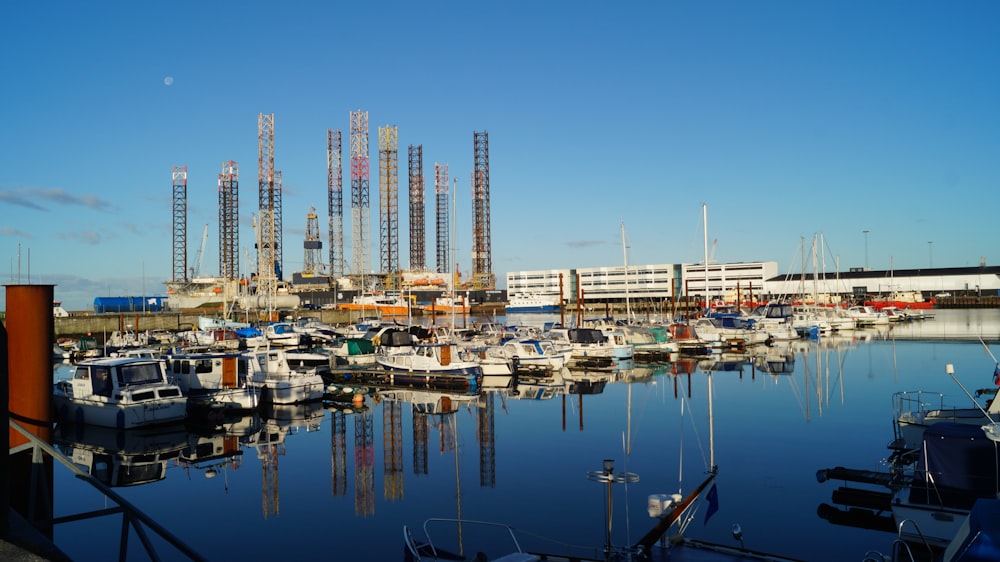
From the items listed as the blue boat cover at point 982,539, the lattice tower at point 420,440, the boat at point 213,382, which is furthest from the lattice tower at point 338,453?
the blue boat cover at point 982,539

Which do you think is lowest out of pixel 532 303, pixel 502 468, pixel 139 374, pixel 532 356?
pixel 502 468

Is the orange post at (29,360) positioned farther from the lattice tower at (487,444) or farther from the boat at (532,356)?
the boat at (532,356)

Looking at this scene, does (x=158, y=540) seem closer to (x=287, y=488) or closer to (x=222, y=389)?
(x=287, y=488)

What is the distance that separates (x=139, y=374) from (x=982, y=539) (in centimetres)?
2391

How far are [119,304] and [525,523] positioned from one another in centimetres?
10468

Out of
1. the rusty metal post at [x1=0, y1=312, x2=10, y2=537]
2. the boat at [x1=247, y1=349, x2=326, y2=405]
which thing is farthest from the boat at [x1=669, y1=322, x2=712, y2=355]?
the rusty metal post at [x1=0, y1=312, x2=10, y2=537]

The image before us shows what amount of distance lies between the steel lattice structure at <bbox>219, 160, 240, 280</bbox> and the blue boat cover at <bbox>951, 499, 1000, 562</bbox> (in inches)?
4526

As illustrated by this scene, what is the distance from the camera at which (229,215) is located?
376 feet

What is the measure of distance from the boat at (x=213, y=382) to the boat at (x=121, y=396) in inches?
74.9

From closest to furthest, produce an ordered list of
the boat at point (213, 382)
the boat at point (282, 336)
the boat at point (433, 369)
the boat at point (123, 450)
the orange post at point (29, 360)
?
the orange post at point (29, 360) < the boat at point (123, 450) < the boat at point (213, 382) < the boat at point (433, 369) < the boat at point (282, 336)

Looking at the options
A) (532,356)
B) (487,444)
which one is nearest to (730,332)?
(532,356)

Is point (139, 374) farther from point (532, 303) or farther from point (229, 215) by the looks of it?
point (532, 303)

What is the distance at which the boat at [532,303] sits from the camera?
159 m

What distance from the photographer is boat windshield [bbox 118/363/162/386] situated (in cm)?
2350
